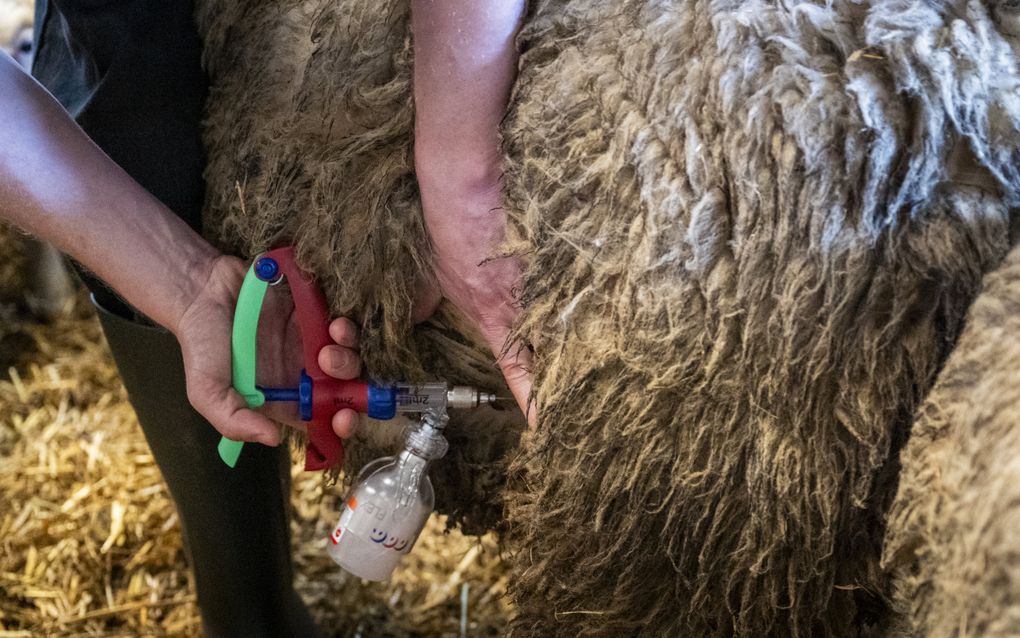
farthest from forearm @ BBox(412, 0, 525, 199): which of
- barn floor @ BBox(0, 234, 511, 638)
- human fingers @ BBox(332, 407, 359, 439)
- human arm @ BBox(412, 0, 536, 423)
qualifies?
barn floor @ BBox(0, 234, 511, 638)

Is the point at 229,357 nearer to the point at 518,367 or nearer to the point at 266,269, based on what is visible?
the point at 266,269

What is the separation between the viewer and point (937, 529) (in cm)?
63

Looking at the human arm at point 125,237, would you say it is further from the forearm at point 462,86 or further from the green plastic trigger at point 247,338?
the forearm at point 462,86

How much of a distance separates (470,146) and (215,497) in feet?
2.26

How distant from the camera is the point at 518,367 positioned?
2.91 feet

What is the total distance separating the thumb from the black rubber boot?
1.54 feet

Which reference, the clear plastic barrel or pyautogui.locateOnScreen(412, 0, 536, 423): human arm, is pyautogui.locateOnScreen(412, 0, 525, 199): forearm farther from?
the clear plastic barrel

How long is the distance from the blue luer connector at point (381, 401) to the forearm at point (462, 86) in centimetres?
23

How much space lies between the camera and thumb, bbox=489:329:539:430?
0.86 meters

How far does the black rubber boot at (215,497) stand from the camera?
1.18 m

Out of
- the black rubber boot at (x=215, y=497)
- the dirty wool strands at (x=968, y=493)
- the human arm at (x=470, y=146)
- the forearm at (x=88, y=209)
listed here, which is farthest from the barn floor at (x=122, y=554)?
the dirty wool strands at (x=968, y=493)

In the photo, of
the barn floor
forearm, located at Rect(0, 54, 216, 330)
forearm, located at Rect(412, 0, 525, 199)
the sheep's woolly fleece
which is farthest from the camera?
the barn floor

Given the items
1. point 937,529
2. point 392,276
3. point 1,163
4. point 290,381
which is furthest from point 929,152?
point 1,163

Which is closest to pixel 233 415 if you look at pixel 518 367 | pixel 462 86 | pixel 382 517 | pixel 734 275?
pixel 382 517
